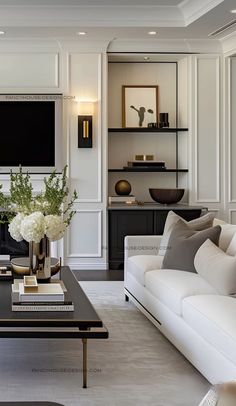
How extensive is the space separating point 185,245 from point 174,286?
668 mm

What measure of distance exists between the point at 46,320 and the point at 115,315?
1.78m

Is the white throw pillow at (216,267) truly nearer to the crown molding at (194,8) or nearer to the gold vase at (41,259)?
the gold vase at (41,259)

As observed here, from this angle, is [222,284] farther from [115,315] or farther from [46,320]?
[115,315]

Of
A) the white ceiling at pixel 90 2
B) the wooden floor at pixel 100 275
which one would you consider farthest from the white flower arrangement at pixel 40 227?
the white ceiling at pixel 90 2

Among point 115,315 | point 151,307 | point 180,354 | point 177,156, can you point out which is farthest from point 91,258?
point 180,354

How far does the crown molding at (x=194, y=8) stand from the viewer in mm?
5828

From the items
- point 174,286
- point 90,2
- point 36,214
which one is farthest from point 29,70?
point 174,286

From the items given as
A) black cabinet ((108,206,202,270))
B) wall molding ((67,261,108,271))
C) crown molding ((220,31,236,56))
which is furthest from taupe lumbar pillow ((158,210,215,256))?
crown molding ((220,31,236,56))

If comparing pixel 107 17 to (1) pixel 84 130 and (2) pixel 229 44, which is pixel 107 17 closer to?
(1) pixel 84 130

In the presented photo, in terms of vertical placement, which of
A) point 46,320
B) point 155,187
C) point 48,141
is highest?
point 48,141

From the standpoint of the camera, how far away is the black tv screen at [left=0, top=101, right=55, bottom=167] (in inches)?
A: 284

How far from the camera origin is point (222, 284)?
343 centimetres

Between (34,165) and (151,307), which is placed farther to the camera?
(34,165)

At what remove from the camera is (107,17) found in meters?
6.45
